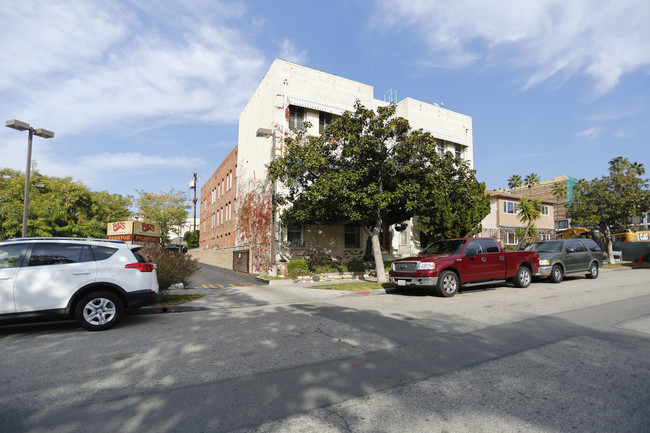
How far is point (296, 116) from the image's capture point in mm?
19781

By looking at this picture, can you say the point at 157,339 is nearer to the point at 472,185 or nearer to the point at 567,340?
the point at 567,340

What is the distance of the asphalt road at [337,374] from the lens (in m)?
3.27

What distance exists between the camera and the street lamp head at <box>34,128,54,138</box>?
1485 centimetres

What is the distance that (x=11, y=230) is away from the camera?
2703 centimetres

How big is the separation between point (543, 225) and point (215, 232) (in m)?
32.8

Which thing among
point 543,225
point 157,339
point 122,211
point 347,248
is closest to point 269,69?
point 347,248

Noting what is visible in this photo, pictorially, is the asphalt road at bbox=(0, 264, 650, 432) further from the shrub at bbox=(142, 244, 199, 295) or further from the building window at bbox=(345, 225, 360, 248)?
the building window at bbox=(345, 225, 360, 248)

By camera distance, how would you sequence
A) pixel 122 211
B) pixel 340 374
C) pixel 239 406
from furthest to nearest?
pixel 122 211 → pixel 340 374 → pixel 239 406

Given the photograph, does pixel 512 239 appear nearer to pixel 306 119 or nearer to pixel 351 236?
pixel 351 236

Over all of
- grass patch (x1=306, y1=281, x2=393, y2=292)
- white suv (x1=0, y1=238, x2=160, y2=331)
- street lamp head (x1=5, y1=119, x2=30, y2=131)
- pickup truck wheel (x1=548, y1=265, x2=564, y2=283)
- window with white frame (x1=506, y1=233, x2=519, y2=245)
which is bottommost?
grass patch (x1=306, y1=281, x2=393, y2=292)

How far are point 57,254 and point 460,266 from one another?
10653 mm

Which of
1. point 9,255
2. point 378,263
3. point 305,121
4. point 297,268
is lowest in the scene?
point 297,268

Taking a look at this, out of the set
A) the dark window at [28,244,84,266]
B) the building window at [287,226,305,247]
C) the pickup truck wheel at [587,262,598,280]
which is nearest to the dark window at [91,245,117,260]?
the dark window at [28,244,84,266]

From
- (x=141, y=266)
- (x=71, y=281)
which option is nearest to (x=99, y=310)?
(x=71, y=281)
